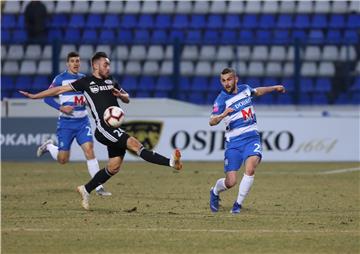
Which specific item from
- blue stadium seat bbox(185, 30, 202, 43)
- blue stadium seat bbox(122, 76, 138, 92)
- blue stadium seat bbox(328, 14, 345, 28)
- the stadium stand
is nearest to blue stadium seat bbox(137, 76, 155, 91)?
the stadium stand

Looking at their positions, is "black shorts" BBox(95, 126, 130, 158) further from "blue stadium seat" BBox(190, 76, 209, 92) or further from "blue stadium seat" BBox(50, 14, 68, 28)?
"blue stadium seat" BBox(50, 14, 68, 28)

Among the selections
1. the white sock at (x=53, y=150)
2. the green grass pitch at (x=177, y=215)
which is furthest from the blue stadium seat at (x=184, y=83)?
the white sock at (x=53, y=150)

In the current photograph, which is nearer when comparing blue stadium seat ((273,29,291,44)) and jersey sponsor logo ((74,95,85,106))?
jersey sponsor logo ((74,95,85,106))

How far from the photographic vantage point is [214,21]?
3072 cm

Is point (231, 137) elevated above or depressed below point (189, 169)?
above

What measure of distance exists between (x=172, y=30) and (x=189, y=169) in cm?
897

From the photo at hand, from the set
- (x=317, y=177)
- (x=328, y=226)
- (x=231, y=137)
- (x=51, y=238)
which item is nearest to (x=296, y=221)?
(x=328, y=226)

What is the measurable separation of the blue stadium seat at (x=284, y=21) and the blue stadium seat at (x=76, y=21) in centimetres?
591

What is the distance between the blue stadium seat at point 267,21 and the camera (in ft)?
99.8

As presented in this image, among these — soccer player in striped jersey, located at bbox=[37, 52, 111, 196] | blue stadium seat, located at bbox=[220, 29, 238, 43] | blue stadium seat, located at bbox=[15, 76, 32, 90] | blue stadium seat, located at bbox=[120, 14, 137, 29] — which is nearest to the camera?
soccer player in striped jersey, located at bbox=[37, 52, 111, 196]

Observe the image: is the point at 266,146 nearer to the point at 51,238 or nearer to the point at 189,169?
the point at 189,169

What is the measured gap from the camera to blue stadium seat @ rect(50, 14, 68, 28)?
101ft

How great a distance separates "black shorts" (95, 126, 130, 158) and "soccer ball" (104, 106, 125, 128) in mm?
71

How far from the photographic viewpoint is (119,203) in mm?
14961
